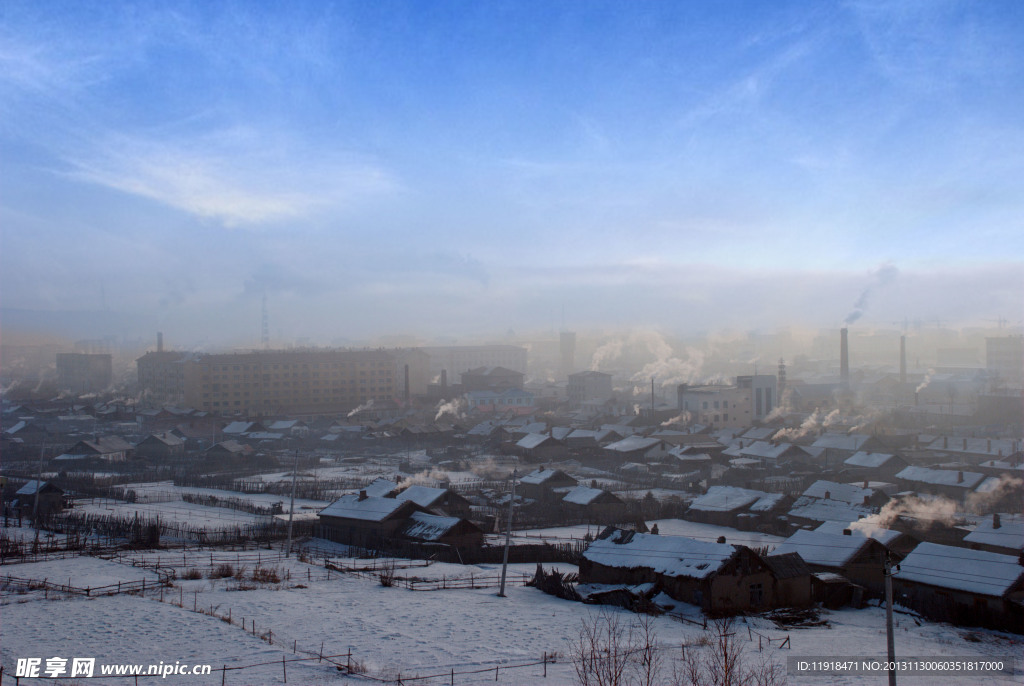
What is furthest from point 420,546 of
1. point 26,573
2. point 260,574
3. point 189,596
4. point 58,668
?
point 58,668

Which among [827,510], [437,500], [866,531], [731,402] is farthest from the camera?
[731,402]

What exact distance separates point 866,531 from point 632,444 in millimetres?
18437

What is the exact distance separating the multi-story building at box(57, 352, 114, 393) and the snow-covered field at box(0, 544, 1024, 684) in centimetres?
7395

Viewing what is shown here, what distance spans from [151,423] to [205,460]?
16.2 m

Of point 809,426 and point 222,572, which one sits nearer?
point 222,572

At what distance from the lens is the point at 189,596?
43.4ft

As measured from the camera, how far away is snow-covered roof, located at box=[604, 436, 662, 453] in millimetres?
35281

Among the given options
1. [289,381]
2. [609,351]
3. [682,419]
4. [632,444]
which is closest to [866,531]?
[632,444]

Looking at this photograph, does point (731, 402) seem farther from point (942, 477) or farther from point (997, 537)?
point (997, 537)

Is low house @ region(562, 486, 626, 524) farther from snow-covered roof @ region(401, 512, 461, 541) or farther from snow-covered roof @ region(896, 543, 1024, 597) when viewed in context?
snow-covered roof @ region(896, 543, 1024, 597)

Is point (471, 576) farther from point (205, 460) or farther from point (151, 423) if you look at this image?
point (151, 423)

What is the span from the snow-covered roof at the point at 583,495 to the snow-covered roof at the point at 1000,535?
33.1ft

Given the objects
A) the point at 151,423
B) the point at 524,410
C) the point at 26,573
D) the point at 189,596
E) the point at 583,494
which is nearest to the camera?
the point at 189,596

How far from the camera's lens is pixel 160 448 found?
131ft
